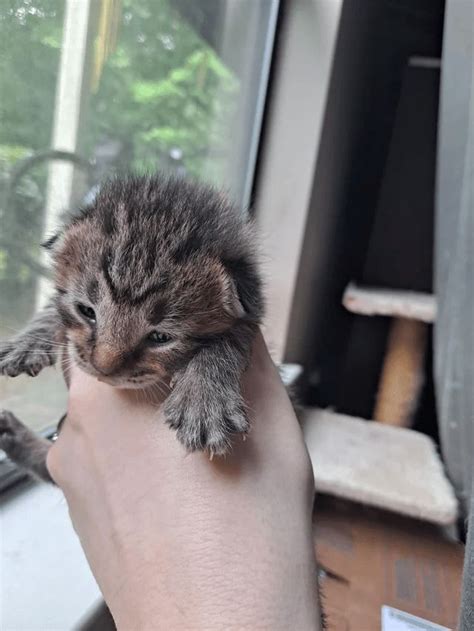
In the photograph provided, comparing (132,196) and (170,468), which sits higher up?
(132,196)

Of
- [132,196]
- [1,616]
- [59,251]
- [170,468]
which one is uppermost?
[132,196]

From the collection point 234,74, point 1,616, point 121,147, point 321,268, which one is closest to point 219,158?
point 234,74

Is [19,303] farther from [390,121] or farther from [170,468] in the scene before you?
[390,121]

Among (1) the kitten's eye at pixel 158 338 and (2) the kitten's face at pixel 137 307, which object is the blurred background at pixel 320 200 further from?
(1) the kitten's eye at pixel 158 338

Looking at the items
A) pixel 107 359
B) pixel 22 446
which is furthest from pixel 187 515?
pixel 22 446

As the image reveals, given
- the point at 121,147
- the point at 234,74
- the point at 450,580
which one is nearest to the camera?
the point at 121,147

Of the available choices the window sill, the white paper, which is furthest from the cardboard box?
the window sill

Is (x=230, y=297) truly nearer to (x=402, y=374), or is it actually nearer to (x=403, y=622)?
(x=403, y=622)

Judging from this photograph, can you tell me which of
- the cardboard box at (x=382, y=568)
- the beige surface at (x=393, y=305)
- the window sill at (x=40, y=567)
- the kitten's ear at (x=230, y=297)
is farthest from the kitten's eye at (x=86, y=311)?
the beige surface at (x=393, y=305)
